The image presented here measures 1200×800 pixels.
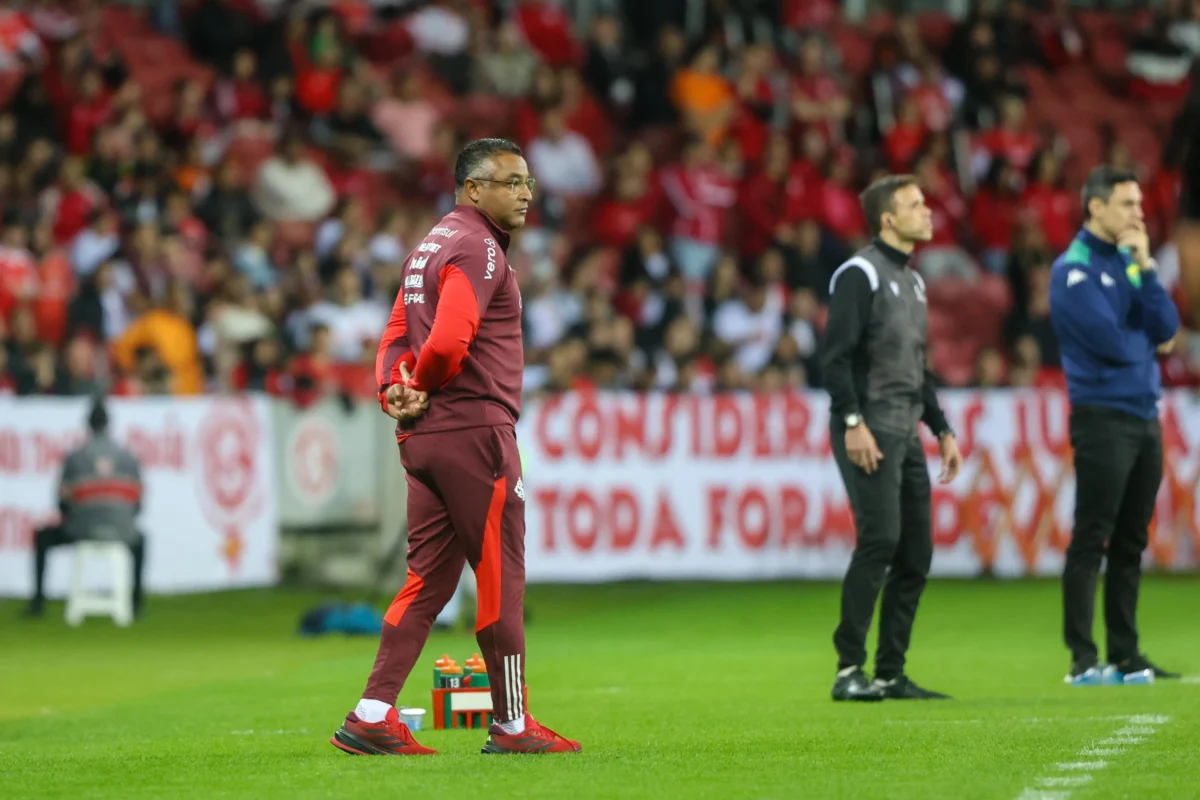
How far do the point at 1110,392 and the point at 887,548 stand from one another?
5.94 feet

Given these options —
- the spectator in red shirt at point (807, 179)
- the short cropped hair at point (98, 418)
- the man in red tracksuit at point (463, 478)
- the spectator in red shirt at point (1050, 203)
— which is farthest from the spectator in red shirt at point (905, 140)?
→ the man in red tracksuit at point (463, 478)

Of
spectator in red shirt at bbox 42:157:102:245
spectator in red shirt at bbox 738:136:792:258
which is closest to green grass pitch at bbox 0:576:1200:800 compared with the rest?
spectator in red shirt at bbox 42:157:102:245

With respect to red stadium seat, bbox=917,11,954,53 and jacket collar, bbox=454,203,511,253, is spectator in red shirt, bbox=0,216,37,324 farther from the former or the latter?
jacket collar, bbox=454,203,511,253

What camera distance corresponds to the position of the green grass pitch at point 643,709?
733 cm

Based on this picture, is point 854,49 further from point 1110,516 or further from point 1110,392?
point 1110,516

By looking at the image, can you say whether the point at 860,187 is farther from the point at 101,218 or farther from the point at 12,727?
the point at 12,727

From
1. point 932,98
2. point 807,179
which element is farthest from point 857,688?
point 932,98

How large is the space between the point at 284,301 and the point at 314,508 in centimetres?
303

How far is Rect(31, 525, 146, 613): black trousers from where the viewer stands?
17.6 metres

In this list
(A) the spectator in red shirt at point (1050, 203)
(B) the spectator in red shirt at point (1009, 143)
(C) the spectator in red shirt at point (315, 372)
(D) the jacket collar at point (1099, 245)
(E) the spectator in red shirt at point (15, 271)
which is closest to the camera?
(D) the jacket collar at point (1099, 245)

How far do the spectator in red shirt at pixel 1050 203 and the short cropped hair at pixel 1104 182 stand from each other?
40.9 ft

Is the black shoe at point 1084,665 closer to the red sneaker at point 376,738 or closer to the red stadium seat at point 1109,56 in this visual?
the red sneaker at point 376,738

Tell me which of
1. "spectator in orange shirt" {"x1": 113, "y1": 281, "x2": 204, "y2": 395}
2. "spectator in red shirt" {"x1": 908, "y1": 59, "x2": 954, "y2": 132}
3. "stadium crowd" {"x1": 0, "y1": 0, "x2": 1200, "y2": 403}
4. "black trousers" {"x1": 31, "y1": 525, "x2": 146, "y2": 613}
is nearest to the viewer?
"black trousers" {"x1": 31, "y1": 525, "x2": 146, "y2": 613}

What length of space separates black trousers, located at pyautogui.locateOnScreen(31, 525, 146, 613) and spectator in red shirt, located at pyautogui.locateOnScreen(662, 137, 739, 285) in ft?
26.1
